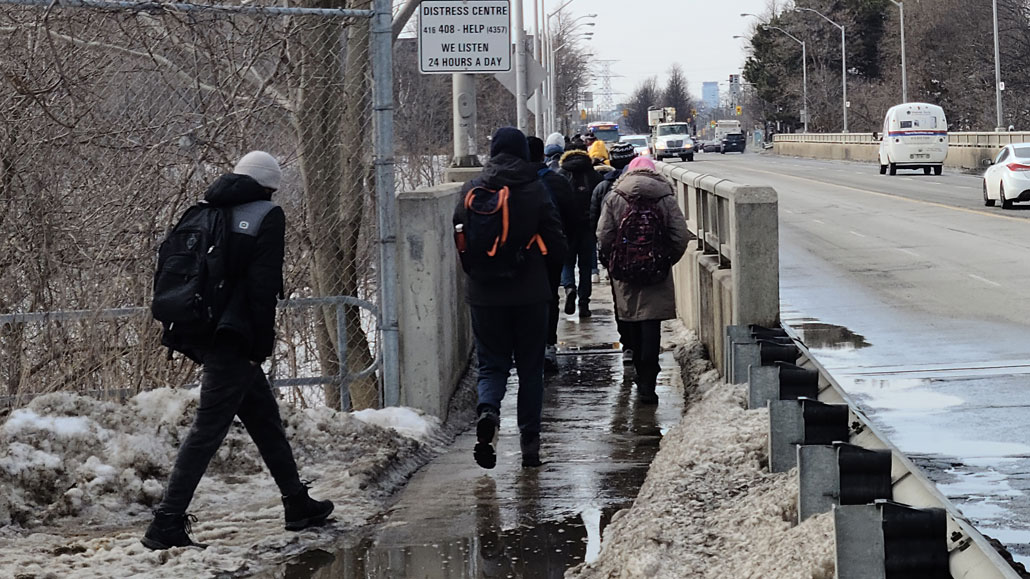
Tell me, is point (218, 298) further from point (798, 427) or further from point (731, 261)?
point (731, 261)

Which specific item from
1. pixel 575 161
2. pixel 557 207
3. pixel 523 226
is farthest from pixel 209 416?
pixel 575 161

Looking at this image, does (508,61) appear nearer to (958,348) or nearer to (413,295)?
(413,295)

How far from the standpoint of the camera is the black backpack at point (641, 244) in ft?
30.4

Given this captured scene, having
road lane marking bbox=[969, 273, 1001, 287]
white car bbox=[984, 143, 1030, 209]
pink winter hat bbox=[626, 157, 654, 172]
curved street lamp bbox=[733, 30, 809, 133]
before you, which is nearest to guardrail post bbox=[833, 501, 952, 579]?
pink winter hat bbox=[626, 157, 654, 172]

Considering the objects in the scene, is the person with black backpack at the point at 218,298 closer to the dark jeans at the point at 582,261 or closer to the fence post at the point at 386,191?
the fence post at the point at 386,191

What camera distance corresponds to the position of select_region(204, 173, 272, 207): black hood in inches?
230

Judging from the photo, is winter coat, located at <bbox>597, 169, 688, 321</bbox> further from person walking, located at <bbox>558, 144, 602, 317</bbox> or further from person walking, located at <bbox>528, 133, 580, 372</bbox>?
person walking, located at <bbox>558, 144, 602, 317</bbox>

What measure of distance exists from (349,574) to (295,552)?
1.44ft

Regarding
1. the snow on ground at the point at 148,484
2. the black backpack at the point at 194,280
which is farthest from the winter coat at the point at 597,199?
the black backpack at the point at 194,280

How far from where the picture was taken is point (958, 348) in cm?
1144

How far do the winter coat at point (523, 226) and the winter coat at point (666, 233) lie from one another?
6.72ft

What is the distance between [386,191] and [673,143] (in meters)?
72.4

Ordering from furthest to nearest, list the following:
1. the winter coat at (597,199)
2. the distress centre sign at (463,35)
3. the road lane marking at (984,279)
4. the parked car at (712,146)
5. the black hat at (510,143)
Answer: the parked car at (712,146)
the road lane marking at (984,279)
the winter coat at (597,199)
the distress centre sign at (463,35)
the black hat at (510,143)

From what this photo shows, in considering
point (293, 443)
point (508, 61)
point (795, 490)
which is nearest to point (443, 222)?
point (508, 61)
